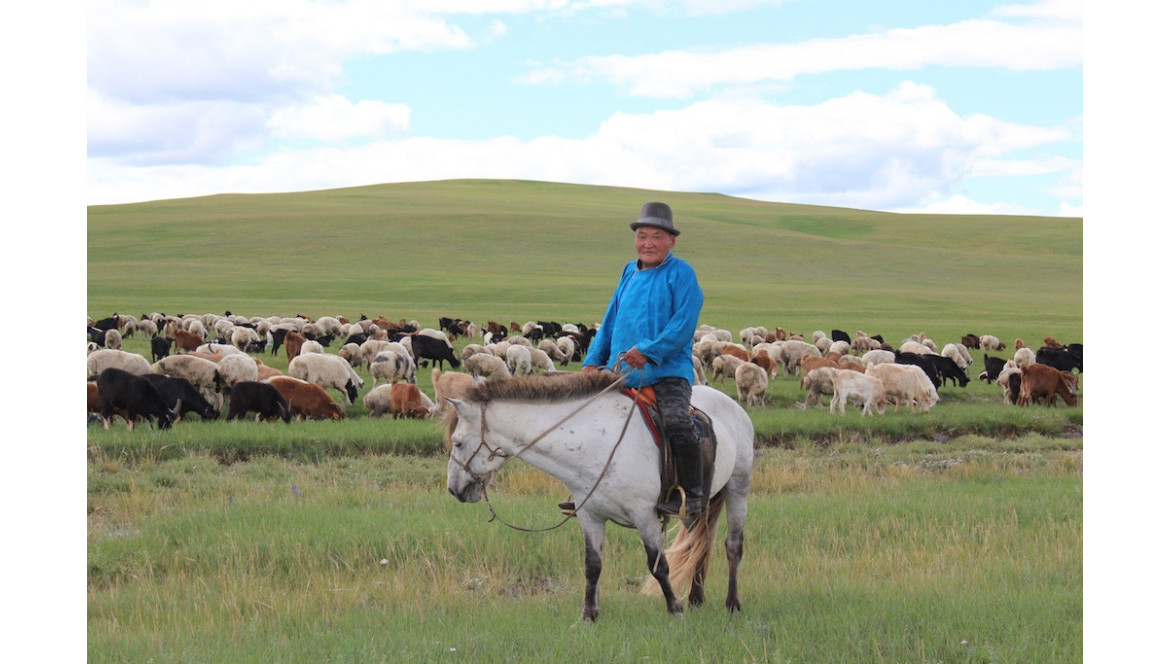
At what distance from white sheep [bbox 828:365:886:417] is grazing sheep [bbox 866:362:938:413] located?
564mm

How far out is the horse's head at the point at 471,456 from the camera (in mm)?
5941

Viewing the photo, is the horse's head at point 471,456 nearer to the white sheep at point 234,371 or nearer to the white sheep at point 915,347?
the white sheep at point 234,371

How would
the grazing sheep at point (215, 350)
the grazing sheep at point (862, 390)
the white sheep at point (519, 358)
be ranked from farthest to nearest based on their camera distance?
the white sheep at point (519, 358), the grazing sheep at point (215, 350), the grazing sheep at point (862, 390)

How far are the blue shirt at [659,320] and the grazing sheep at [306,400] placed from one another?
1135cm

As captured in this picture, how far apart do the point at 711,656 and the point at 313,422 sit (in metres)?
11.5

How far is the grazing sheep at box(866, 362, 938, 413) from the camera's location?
1833 centimetres

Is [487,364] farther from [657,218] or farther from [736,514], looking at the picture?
[657,218]

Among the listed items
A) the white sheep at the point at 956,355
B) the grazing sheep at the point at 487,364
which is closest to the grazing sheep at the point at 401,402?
the grazing sheep at the point at 487,364

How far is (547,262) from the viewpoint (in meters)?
70.4

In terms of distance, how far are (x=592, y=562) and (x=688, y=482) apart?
79 cm

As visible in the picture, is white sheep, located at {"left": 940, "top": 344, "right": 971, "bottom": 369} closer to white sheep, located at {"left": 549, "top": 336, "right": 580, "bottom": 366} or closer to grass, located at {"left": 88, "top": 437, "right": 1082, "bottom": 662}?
white sheep, located at {"left": 549, "top": 336, "right": 580, "bottom": 366}

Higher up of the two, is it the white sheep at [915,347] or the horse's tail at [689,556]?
the white sheep at [915,347]

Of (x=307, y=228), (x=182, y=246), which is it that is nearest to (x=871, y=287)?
(x=307, y=228)

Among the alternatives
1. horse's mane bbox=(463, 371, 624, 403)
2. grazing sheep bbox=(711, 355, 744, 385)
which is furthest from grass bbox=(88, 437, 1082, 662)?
grazing sheep bbox=(711, 355, 744, 385)
